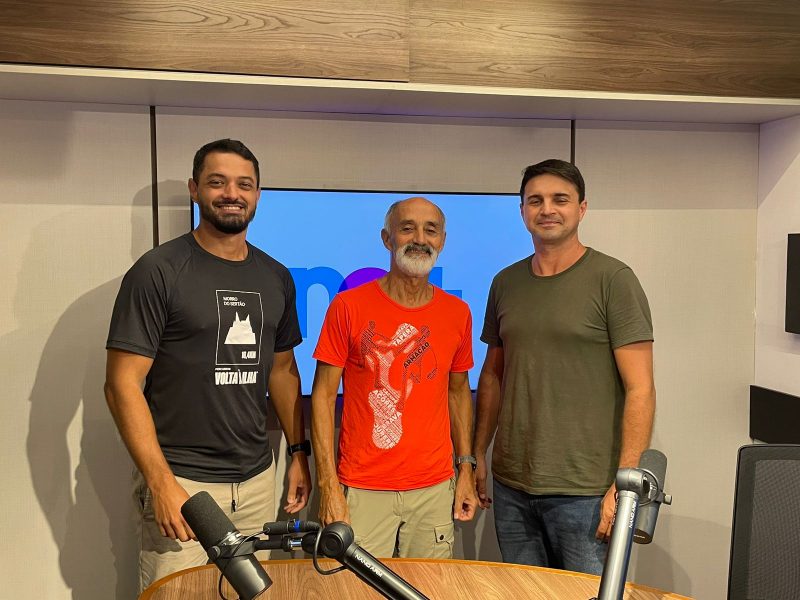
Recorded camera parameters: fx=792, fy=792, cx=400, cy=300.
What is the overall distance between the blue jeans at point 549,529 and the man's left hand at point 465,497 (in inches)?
3.5

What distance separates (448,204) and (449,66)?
1.88 ft

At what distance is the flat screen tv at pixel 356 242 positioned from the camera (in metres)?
3.03

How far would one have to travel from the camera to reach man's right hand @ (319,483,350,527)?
2422 mm

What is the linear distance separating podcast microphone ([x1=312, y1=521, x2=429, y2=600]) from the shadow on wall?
2.23 meters

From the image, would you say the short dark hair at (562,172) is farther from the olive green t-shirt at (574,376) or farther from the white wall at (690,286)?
the white wall at (690,286)

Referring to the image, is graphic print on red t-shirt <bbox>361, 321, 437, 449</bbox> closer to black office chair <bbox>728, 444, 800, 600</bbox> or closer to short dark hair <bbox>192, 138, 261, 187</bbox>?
short dark hair <bbox>192, 138, 261, 187</bbox>

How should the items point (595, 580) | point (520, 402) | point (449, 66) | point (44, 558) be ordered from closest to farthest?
point (595, 580), point (520, 402), point (449, 66), point (44, 558)

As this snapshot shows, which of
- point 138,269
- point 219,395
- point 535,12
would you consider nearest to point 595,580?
point 219,395

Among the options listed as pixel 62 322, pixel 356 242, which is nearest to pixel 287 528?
pixel 356 242

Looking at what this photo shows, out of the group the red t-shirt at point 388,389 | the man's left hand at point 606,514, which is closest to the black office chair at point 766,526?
the man's left hand at point 606,514

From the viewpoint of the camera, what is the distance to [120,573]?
3.04m

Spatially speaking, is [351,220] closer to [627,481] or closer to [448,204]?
[448,204]

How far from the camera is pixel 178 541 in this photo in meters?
2.37

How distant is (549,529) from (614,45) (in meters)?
1.70
